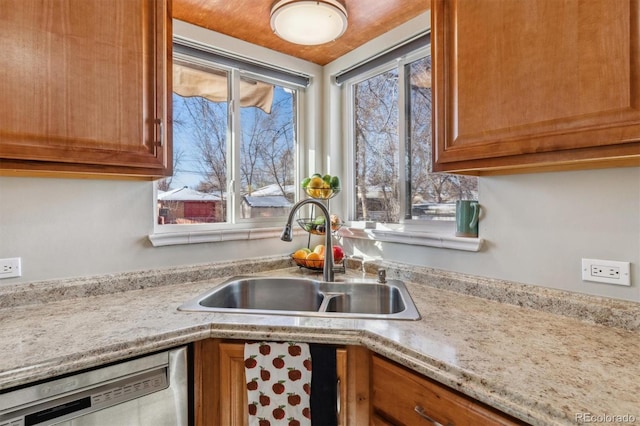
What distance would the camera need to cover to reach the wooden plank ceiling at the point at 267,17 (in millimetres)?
1509

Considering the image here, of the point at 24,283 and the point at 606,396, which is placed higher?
the point at 24,283

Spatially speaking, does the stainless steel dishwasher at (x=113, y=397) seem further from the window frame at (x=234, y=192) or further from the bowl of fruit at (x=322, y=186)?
the bowl of fruit at (x=322, y=186)

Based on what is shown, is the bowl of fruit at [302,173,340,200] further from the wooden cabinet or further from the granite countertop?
the wooden cabinet

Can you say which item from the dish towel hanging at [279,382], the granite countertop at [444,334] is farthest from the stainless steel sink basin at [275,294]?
the dish towel hanging at [279,382]

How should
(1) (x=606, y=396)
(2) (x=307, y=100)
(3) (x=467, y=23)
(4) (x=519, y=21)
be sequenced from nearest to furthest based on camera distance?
(1) (x=606, y=396), (4) (x=519, y=21), (3) (x=467, y=23), (2) (x=307, y=100)

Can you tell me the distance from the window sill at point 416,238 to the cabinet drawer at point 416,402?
0.68 meters

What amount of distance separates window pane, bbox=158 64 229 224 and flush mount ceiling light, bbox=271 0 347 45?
573 millimetres

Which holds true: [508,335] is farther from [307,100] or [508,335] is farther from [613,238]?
[307,100]

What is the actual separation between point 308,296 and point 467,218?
0.82 metres

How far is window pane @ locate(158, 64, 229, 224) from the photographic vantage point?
172 centimetres

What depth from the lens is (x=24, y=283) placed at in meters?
1.25

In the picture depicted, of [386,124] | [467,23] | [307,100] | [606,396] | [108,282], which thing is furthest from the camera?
[307,100]

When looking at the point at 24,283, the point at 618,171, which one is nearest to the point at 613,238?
the point at 618,171

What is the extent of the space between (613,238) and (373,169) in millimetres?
1190
